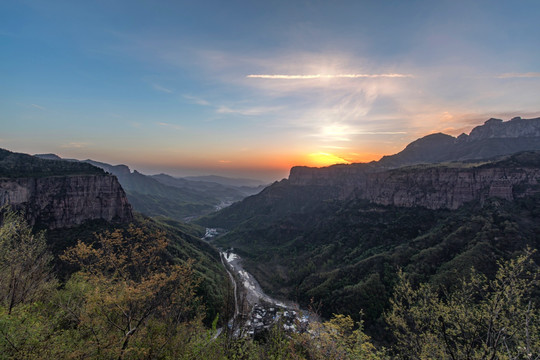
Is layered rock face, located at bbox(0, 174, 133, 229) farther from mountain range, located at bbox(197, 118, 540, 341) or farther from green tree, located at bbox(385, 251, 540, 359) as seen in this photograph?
green tree, located at bbox(385, 251, 540, 359)

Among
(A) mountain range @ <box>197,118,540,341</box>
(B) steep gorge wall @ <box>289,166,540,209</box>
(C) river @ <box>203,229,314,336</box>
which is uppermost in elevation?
(B) steep gorge wall @ <box>289,166,540,209</box>

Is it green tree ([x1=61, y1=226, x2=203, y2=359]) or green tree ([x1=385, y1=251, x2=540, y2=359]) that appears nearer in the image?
green tree ([x1=385, y1=251, x2=540, y2=359])

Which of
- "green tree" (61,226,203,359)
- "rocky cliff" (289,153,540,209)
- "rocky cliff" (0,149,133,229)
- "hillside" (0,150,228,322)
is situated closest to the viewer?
"green tree" (61,226,203,359)

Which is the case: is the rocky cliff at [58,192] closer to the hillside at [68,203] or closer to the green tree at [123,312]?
the hillside at [68,203]

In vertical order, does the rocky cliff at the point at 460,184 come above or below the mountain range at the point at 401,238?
above

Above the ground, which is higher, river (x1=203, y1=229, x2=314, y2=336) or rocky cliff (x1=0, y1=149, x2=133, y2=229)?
rocky cliff (x1=0, y1=149, x2=133, y2=229)

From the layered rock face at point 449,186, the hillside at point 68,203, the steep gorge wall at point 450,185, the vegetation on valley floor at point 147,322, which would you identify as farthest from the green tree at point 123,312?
the steep gorge wall at point 450,185

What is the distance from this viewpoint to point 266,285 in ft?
379

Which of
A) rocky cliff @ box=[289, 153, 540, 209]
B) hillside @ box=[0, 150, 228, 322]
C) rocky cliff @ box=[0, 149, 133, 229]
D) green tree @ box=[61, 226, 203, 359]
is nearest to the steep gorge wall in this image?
rocky cliff @ box=[289, 153, 540, 209]

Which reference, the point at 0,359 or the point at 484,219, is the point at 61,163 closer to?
the point at 0,359

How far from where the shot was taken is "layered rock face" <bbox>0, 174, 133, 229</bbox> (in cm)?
7469

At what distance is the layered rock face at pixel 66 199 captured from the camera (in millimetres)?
74688

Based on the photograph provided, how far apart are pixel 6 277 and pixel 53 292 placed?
326 inches

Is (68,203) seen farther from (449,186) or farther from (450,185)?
(450,185)
